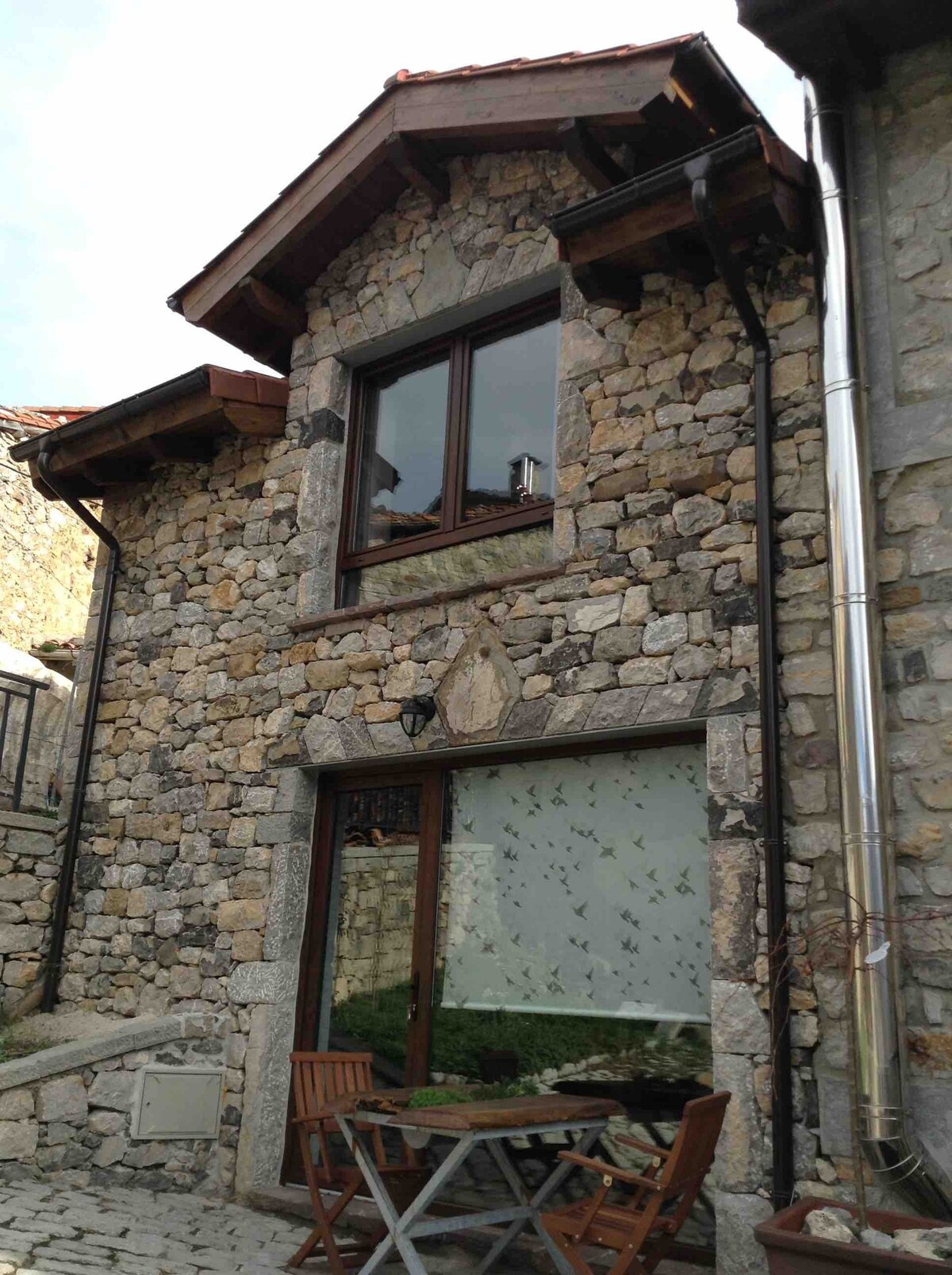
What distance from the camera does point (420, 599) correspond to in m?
5.35

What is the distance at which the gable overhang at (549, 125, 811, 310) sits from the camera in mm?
4195

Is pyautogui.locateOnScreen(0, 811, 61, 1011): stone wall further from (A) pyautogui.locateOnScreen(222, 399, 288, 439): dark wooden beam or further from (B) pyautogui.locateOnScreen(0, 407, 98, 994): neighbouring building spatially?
(A) pyautogui.locateOnScreen(222, 399, 288, 439): dark wooden beam

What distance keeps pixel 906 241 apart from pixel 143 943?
16.3 feet

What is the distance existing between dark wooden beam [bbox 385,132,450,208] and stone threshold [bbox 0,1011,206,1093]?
4.40m

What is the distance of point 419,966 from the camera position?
507 centimetres

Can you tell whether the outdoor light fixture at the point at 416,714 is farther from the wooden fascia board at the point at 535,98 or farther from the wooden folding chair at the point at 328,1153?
the wooden fascia board at the point at 535,98

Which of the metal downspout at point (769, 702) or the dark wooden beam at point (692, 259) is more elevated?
the dark wooden beam at point (692, 259)

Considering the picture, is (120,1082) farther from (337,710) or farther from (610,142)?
(610,142)

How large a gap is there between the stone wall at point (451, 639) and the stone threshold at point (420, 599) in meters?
0.02

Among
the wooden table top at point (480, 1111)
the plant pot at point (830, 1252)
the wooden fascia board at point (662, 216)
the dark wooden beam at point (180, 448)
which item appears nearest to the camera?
the plant pot at point (830, 1252)

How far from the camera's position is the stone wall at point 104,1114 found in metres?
5.08

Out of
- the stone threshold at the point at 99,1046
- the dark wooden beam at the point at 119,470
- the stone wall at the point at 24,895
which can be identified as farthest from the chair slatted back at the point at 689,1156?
the dark wooden beam at the point at 119,470

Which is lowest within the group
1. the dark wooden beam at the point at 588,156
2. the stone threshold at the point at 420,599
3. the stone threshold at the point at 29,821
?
the stone threshold at the point at 29,821

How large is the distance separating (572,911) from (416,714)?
1138 millimetres
